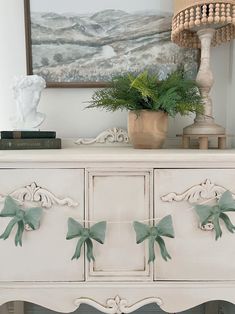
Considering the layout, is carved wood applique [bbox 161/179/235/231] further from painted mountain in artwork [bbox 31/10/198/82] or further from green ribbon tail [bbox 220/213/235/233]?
painted mountain in artwork [bbox 31/10/198/82]

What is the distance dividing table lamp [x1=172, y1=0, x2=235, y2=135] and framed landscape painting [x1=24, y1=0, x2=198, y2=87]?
0.08m

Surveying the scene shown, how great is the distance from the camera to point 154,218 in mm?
815

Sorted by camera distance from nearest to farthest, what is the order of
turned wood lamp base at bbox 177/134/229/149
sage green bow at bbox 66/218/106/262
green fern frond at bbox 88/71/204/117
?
sage green bow at bbox 66/218/106/262 < green fern frond at bbox 88/71/204/117 < turned wood lamp base at bbox 177/134/229/149

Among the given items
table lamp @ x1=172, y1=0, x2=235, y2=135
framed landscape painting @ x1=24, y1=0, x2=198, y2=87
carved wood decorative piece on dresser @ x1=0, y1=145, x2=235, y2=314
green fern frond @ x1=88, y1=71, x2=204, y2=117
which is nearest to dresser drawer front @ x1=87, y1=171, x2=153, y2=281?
carved wood decorative piece on dresser @ x1=0, y1=145, x2=235, y2=314

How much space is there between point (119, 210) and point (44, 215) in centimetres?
20

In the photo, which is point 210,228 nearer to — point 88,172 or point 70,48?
point 88,172

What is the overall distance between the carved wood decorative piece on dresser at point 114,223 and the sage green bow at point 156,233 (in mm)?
20

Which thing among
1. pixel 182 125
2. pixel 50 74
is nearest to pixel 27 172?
pixel 50 74

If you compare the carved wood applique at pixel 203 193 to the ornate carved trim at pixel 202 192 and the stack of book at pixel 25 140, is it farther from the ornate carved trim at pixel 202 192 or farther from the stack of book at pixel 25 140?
the stack of book at pixel 25 140

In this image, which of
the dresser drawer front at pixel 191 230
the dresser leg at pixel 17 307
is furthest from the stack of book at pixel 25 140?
the dresser leg at pixel 17 307

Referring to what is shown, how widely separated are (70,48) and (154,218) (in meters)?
0.75

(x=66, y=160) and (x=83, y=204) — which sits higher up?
(x=66, y=160)

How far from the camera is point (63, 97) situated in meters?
1.21

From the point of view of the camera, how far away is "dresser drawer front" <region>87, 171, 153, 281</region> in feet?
2.67
